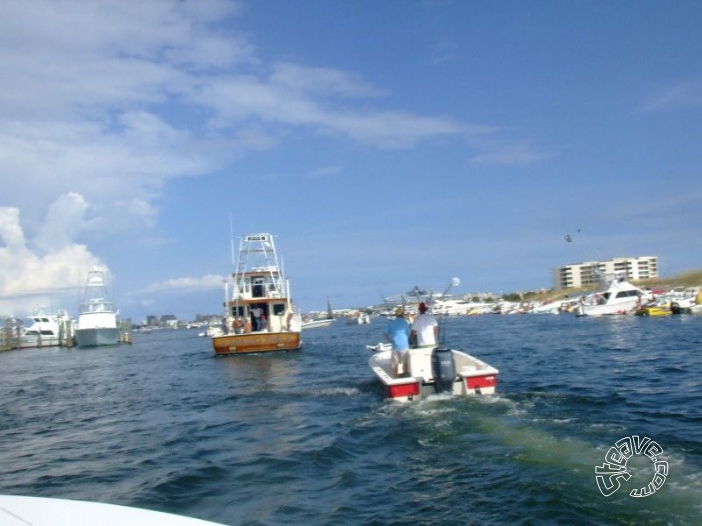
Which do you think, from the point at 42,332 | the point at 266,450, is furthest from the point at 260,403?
the point at 42,332

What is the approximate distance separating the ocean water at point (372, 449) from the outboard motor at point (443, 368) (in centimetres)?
32

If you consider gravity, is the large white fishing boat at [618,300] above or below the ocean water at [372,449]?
above

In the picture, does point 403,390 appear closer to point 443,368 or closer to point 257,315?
point 443,368

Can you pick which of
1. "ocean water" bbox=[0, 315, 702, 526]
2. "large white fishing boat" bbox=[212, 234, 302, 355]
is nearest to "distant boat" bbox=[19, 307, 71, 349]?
"large white fishing boat" bbox=[212, 234, 302, 355]

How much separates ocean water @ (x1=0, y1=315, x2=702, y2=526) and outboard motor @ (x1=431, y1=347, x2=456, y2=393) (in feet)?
1.04

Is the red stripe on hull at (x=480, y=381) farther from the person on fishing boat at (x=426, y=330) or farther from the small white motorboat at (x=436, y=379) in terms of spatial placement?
the person on fishing boat at (x=426, y=330)

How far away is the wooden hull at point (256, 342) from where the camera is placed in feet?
114

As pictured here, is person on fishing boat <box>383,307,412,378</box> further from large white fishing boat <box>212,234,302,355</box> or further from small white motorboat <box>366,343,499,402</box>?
large white fishing boat <box>212,234,302,355</box>

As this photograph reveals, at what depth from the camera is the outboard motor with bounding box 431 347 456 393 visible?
47.2 feet

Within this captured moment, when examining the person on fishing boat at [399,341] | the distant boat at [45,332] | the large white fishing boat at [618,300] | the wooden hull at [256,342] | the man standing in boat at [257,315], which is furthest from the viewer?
the distant boat at [45,332]

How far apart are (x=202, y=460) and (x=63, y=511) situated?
789cm

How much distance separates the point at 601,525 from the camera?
21.8 feet

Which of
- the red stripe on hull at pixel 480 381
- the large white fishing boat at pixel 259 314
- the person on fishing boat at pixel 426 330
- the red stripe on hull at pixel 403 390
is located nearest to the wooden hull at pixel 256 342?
the large white fishing boat at pixel 259 314

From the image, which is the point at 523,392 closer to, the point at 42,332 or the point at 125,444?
the point at 125,444
